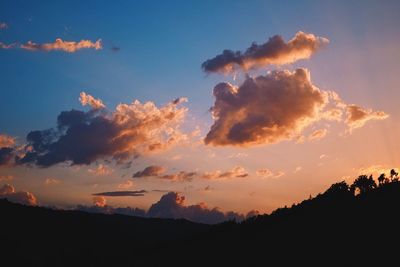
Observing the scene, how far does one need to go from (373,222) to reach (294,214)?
58.8 metres

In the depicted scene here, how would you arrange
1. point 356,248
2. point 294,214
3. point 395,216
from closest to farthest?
point 356,248 < point 395,216 < point 294,214

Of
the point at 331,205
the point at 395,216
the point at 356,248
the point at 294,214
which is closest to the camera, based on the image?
the point at 356,248

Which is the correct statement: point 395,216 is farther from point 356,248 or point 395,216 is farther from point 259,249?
point 259,249

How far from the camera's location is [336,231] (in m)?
139

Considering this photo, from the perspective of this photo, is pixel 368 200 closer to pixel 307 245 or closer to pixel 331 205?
pixel 331 205

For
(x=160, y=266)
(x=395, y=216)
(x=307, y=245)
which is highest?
(x=395, y=216)

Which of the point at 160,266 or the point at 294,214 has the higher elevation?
the point at 294,214

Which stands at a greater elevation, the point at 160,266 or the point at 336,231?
the point at 336,231

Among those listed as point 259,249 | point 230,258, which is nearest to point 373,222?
point 259,249

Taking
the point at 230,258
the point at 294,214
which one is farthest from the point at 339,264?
the point at 294,214

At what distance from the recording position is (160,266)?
601ft

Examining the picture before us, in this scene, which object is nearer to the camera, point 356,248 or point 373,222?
point 356,248

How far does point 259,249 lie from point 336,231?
1136 inches

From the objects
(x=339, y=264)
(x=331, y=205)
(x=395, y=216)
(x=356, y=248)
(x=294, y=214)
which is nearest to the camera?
(x=339, y=264)
